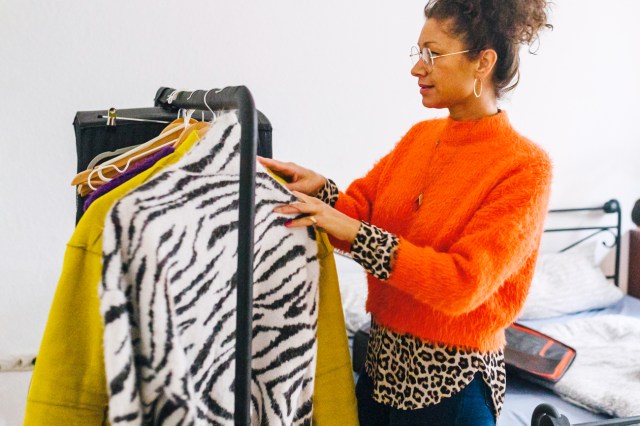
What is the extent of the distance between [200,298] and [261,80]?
5.40 feet

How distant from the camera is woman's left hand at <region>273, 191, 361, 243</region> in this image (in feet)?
3.23

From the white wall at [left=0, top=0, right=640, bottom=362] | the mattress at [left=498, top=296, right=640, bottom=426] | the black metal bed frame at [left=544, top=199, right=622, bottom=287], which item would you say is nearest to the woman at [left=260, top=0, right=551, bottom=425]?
the mattress at [left=498, top=296, right=640, bottom=426]

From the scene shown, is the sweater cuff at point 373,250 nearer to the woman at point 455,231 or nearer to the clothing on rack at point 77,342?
the woman at point 455,231

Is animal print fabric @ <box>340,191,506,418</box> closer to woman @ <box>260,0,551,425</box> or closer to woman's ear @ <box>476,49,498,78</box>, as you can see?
woman @ <box>260,0,551,425</box>

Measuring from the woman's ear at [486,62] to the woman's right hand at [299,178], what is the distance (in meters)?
0.39

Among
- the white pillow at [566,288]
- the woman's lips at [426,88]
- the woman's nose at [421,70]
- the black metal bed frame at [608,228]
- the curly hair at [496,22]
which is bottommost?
the white pillow at [566,288]

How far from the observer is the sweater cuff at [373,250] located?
1080 mm

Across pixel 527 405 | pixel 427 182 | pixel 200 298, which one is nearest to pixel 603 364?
pixel 527 405

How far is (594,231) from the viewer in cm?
313

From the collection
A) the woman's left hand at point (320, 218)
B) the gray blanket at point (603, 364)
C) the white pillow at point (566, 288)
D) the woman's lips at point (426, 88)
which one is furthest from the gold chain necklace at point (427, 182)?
the white pillow at point (566, 288)

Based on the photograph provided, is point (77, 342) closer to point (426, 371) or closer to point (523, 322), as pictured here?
point (426, 371)

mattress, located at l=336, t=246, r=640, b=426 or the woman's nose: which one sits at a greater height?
the woman's nose

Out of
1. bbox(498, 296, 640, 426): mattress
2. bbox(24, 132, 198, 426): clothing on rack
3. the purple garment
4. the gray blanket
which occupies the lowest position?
bbox(498, 296, 640, 426): mattress

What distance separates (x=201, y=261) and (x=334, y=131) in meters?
1.73
